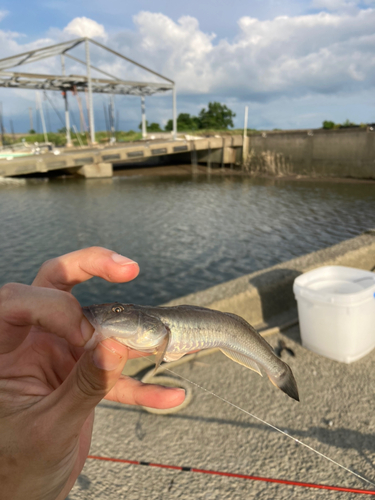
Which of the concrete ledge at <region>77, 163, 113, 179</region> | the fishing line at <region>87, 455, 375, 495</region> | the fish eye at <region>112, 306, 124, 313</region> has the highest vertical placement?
the fish eye at <region>112, 306, 124, 313</region>

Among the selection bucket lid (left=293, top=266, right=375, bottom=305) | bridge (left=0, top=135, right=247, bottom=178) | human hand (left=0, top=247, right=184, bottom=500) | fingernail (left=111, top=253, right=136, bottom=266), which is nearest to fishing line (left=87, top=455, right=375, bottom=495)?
bucket lid (left=293, top=266, right=375, bottom=305)

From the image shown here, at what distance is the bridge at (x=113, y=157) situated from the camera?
98.0 ft

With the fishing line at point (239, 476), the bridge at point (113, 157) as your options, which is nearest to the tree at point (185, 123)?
the bridge at point (113, 157)

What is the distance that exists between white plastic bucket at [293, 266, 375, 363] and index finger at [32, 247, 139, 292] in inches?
132

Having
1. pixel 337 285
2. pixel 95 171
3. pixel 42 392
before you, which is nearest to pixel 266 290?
pixel 337 285

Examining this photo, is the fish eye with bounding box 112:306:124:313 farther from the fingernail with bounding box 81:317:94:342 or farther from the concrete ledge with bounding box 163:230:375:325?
the concrete ledge with bounding box 163:230:375:325

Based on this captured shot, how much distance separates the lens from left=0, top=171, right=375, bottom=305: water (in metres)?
11.0

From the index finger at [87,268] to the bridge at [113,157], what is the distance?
1212 inches

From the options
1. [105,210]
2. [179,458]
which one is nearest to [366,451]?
[179,458]

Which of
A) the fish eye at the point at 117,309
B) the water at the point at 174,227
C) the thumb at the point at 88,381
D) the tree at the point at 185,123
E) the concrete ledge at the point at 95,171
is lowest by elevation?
the water at the point at 174,227

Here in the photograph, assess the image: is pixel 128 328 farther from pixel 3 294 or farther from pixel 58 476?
pixel 58 476

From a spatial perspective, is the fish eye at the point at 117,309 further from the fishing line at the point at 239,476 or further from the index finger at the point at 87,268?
the fishing line at the point at 239,476

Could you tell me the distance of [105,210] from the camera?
67.5 feet

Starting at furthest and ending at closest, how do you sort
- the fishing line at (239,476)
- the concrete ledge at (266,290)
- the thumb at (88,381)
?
1. the concrete ledge at (266,290)
2. the fishing line at (239,476)
3. the thumb at (88,381)
